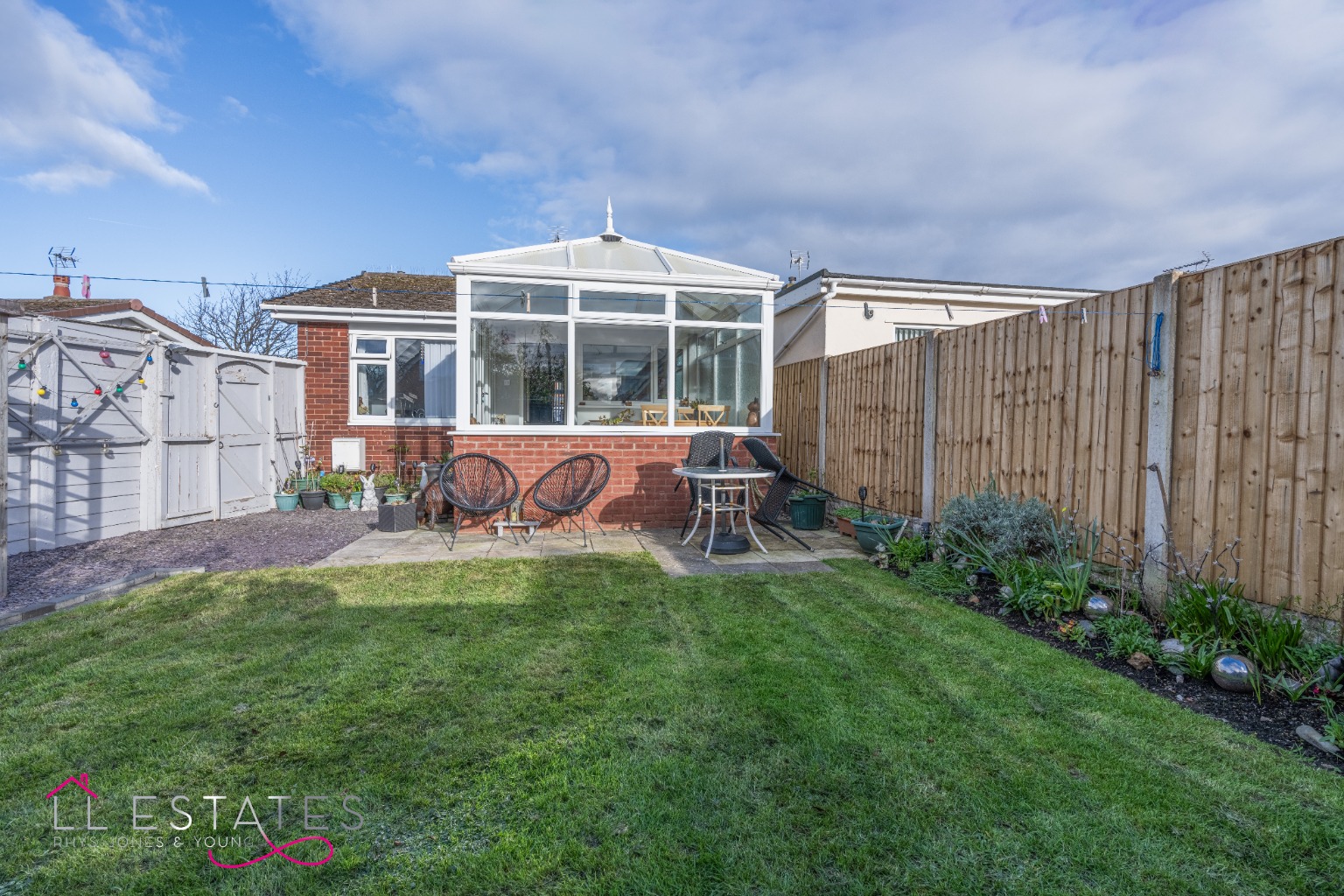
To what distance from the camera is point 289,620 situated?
12.2 ft

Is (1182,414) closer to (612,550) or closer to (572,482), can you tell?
(612,550)

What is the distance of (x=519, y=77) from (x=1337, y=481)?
9094mm

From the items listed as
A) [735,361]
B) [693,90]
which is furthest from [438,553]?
[693,90]

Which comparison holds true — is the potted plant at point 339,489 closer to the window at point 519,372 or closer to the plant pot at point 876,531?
the window at point 519,372

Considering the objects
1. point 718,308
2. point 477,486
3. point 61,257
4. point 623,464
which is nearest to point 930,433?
point 718,308

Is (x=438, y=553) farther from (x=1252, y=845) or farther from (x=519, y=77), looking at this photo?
(x=519, y=77)

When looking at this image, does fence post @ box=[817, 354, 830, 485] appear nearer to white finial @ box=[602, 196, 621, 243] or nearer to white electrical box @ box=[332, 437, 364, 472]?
white finial @ box=[602, 196, 621, 243]

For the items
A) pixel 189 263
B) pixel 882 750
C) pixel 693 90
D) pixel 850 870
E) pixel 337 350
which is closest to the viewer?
pixel 850 870

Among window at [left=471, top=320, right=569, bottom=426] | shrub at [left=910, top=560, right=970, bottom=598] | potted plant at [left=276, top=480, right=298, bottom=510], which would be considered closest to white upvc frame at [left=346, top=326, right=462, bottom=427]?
potted plant at [left=276, top=480, right=298, bottom=510]

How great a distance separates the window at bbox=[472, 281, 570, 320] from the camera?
23.0ft

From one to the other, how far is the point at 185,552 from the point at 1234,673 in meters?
7.76

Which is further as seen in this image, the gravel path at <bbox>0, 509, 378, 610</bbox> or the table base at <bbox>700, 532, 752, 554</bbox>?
the table base at <bbox>700, 532, 752, 554</bbox>

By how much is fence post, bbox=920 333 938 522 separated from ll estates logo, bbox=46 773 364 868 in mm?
5047

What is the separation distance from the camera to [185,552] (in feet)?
18.8
